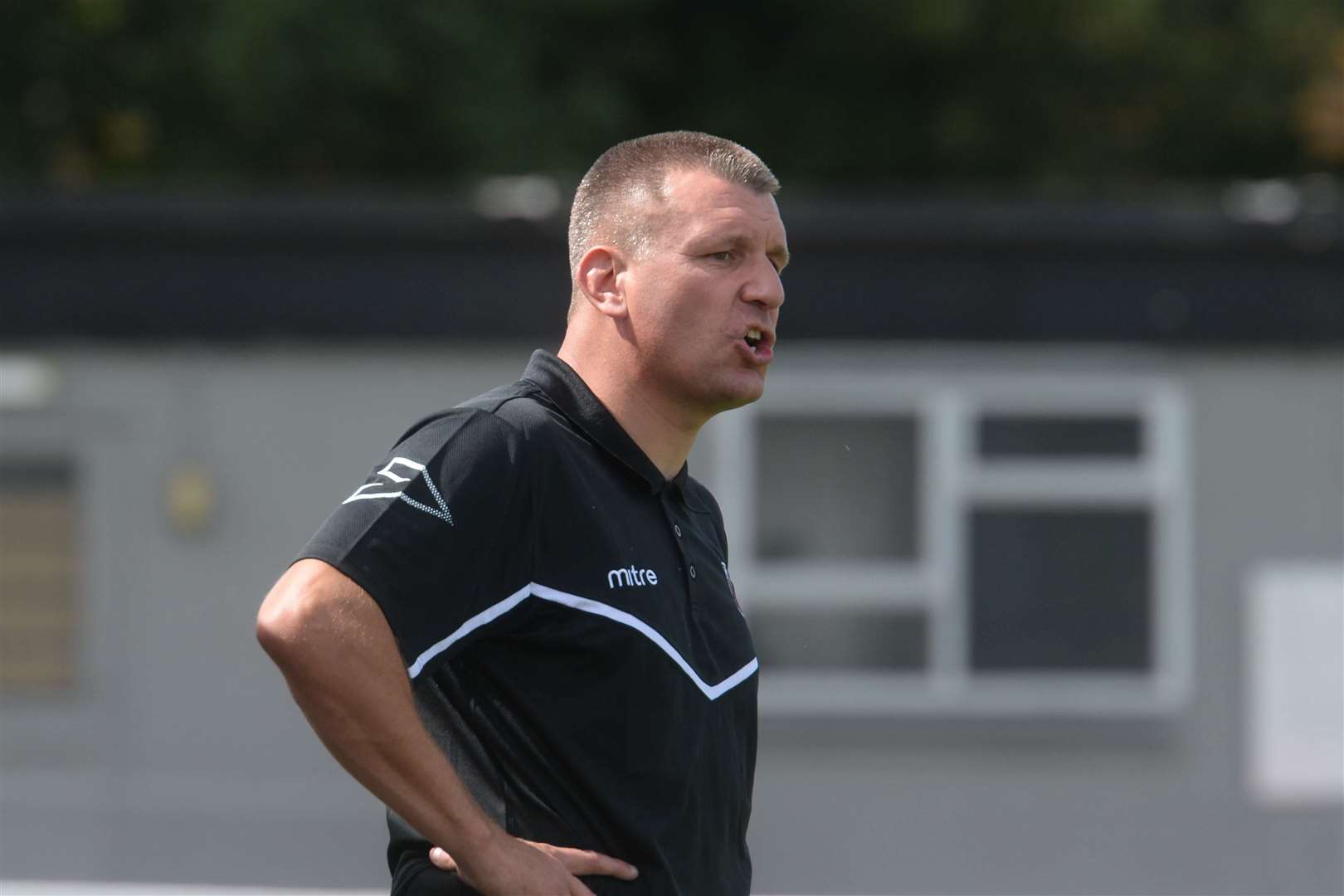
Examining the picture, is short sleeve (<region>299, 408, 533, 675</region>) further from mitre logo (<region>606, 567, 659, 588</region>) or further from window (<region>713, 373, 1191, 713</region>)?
window (<region>713, 373, 1191, 713</region>)

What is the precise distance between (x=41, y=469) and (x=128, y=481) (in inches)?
17.0

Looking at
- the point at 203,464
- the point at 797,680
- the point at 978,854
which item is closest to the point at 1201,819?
the point at 978,854

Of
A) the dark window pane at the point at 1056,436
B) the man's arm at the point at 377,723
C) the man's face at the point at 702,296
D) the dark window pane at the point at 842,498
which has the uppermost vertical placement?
the dark window pane at the point at 1056,436

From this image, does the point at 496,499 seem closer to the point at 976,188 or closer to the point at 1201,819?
the point at 1201,819

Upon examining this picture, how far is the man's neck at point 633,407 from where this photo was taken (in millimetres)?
2211

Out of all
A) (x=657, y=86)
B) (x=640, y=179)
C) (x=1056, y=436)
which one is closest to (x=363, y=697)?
(x=640, y=179)

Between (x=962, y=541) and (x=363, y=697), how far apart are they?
6.20 metres

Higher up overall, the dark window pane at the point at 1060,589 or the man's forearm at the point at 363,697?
the dark window pane at the point at 1060,589

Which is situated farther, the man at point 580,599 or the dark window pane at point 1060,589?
the dark window pane at point 1060,589

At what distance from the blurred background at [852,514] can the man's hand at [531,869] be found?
5746mm

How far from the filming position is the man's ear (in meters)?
2.21

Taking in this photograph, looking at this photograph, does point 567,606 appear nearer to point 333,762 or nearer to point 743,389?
point 743,389

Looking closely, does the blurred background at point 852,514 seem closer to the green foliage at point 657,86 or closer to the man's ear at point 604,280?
the green foliage at point 657,86

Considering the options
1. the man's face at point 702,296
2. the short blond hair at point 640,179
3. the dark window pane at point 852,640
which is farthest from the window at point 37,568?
the man's face at point 702,296
